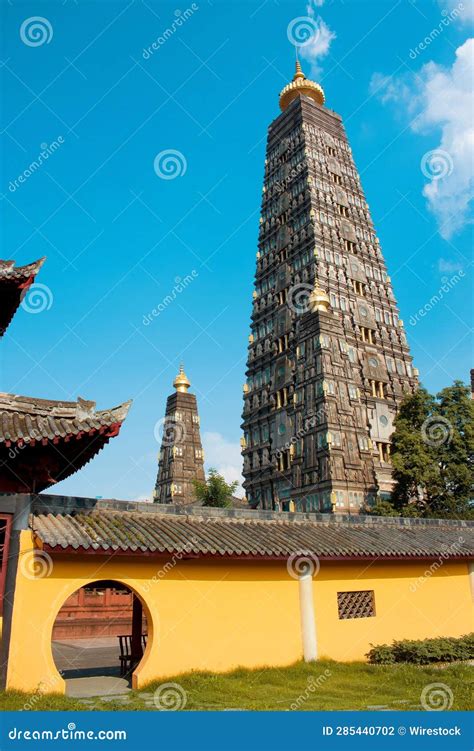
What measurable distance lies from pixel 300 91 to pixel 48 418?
5263 cm

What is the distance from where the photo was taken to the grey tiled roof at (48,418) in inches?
413

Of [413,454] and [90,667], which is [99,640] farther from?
[413,454]

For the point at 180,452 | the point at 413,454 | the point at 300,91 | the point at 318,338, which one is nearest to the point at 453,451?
the point at 413,454

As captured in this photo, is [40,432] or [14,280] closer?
[40,432]

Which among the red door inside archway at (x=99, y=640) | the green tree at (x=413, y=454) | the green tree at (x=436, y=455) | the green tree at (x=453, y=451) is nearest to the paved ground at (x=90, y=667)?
the red door inside archway at (x=99, y=640)

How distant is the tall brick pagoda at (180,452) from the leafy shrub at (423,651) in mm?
38460

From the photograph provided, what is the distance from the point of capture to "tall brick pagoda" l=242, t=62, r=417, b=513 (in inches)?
1433

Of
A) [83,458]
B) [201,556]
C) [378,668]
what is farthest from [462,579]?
[83,458]

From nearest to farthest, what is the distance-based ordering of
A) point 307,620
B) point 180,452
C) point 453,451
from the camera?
point 307,620 → point 453,451 → point 180,452

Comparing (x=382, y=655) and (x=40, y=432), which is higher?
(x=40, y=432)

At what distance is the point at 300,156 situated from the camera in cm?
4828

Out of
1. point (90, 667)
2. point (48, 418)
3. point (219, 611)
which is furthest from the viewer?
A: point (90, 667)

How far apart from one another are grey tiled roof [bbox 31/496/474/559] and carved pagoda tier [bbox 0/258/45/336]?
412cm

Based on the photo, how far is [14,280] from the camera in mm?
11648
